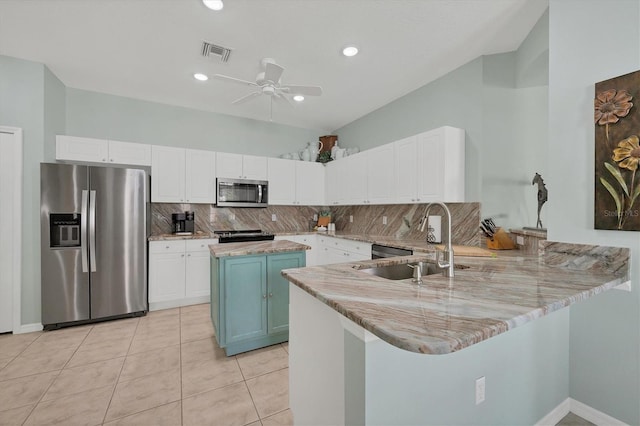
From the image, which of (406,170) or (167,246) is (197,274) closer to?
(167,246)

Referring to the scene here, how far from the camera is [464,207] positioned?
299cm

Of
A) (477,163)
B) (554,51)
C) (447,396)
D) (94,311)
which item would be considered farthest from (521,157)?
(94,311)

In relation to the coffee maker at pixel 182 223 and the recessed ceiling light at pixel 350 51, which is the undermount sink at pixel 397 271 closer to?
the recessed ceiling light at pixel 350 51

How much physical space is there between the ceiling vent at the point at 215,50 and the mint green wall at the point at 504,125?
2.48 meters

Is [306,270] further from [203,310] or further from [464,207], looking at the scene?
[203,310]

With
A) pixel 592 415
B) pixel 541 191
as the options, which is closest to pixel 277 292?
pixel 592 415

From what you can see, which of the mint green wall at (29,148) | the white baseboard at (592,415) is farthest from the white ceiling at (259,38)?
the white baseboard at (592,415)

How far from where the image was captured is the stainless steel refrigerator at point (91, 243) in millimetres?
2893

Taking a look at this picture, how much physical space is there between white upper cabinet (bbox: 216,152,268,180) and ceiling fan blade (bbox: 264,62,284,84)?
178 cm

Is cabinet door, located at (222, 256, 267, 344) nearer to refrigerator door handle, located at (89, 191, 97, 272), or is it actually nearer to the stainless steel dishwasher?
the stainless steel dishwasher

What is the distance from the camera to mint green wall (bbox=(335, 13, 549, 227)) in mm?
2572

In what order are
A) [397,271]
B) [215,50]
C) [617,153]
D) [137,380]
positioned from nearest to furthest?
[617,153], [397,271], [137,380], [215,50]

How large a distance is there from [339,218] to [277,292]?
9.17ft

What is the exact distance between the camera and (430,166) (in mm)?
2953
